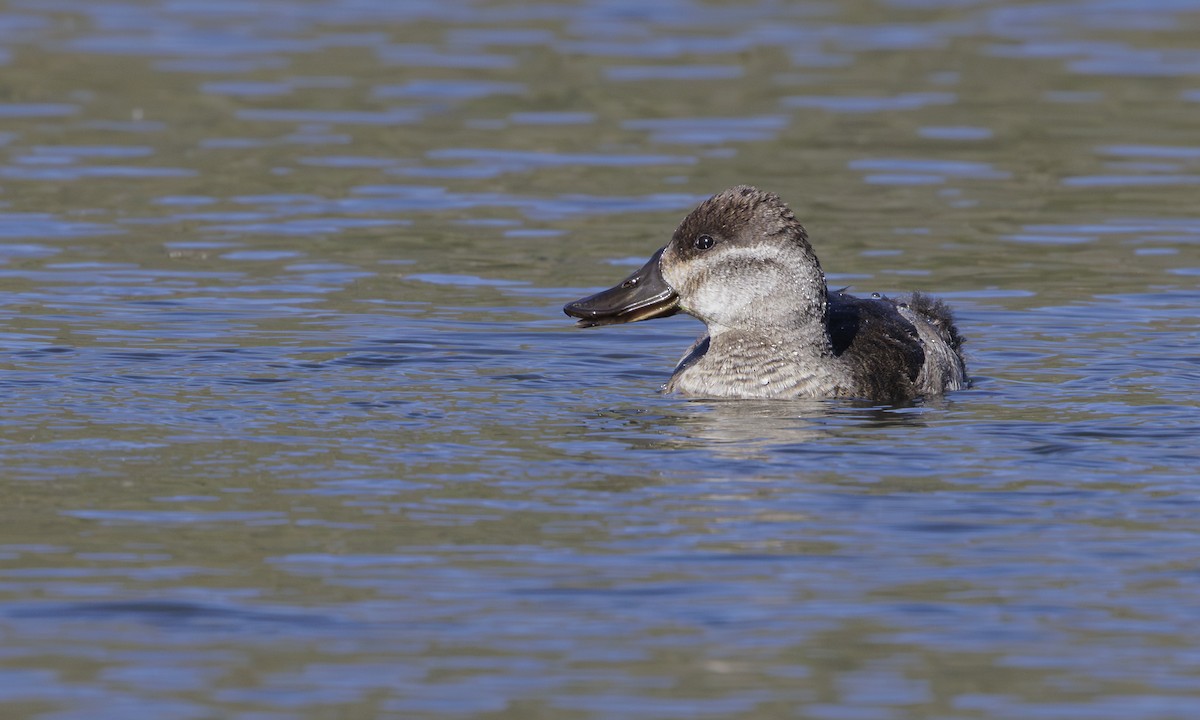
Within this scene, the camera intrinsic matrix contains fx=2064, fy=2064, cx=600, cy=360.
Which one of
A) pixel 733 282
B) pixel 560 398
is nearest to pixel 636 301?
pixel 733 282

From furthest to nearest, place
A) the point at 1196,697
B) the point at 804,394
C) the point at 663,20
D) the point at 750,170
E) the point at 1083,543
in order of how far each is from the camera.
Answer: the point at 663,20
the point at 750,170
the point at 804,394
the point at 1083,543
the point at 1196,697

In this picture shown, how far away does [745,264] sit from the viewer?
10664 mm

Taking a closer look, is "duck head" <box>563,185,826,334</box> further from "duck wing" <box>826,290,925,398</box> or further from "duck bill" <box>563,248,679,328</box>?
"duck wing" <box>826,290,925,398</box>

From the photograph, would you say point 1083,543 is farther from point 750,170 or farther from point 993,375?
point 750,170

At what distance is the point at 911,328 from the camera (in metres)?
11.3

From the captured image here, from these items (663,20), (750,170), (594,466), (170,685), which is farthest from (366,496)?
(663,20)

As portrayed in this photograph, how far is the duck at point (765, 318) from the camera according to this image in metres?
10.6

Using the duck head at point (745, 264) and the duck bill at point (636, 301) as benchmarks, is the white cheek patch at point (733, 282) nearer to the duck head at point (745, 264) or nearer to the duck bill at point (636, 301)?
the duck head at point (745, 264)

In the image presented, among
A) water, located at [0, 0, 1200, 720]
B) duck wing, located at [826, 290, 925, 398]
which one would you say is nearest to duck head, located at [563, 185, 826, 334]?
duck wing, located at [826, 290, 925, 398]

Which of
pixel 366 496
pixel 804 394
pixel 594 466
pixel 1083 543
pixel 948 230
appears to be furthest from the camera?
pixel 948 230

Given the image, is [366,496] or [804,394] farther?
[804,394]

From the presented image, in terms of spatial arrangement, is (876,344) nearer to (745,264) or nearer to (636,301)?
(745,264)

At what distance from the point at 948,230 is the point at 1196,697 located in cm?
1002

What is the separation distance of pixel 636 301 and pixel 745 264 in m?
0.67
